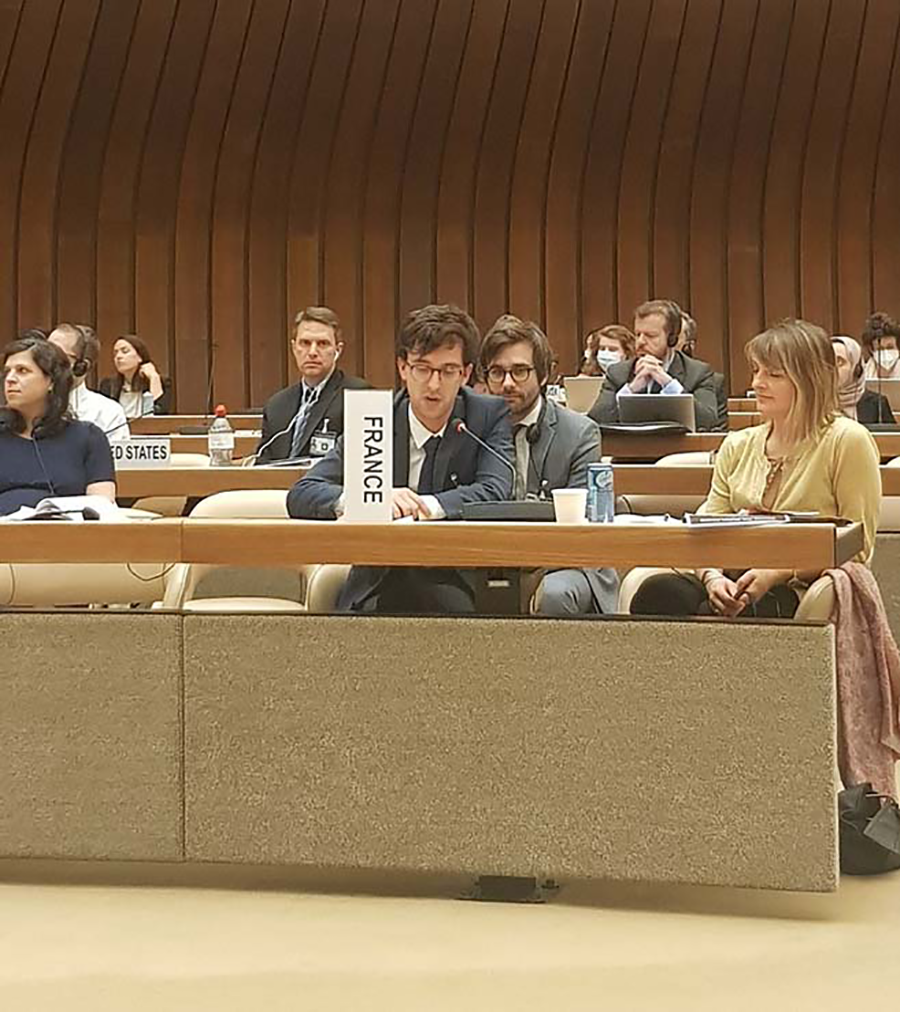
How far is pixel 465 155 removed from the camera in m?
10.3

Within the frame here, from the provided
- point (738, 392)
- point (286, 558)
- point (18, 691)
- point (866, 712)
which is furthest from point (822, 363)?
point (738, 392)

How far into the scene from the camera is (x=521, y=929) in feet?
10.1

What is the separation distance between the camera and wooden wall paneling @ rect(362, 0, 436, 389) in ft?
33.5

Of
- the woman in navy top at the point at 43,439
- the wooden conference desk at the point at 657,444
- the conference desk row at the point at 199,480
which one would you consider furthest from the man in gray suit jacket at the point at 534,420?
the wooden conference desk at the point at 657,444

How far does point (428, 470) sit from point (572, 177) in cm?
659

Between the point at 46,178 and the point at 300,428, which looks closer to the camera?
the point at 300,428

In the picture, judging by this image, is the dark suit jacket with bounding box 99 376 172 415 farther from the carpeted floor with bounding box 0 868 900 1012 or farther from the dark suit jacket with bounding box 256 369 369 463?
the carpeted floor with bounding box 0 868 900 1012

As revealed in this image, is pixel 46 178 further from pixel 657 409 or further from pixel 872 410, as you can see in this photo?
pixel 657 409

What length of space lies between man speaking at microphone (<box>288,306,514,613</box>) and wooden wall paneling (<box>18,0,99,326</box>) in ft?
21.5

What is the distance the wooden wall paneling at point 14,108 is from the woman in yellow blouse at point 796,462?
283 inches

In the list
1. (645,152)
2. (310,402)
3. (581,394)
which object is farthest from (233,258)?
(310,402)

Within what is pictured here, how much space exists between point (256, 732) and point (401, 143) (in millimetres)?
7461

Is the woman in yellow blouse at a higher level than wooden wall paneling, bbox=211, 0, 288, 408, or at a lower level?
lower

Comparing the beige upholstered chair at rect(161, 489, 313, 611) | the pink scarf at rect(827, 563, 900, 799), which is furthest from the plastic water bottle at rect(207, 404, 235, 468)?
the pink scarf at rect(827, 563, 900, 799)
